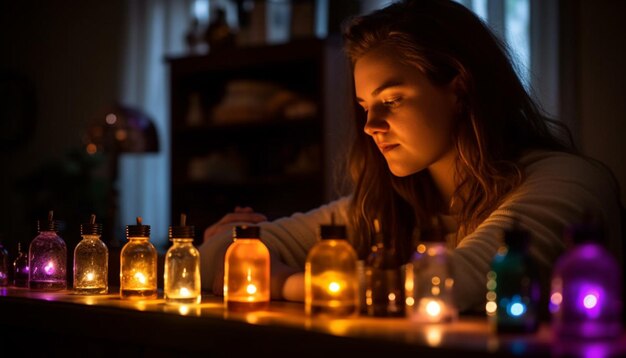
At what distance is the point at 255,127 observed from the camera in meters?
4.70

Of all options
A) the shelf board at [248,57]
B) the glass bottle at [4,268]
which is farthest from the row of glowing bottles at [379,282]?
the shelf board at [248,57]

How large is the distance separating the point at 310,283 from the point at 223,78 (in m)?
3.85

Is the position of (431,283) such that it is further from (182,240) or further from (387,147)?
(387,147)

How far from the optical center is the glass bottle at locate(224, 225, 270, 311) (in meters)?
1.22

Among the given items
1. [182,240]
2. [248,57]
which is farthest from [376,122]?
[248,57]

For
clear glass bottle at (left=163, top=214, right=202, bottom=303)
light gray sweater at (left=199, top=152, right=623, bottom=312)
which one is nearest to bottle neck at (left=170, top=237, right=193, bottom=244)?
clear glass bottle at (left=163, top=214, right=202, bottom=303)

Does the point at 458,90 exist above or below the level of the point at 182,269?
above

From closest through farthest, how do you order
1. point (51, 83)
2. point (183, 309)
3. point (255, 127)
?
point (183, 309) → point (255, 127) → point (51, 83)

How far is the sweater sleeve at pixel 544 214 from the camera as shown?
124 cm

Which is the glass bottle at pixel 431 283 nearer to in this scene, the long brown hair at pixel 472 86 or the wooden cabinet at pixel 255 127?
the long brown hair at pixel 472 86

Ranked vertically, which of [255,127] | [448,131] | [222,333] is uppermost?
[255,127]

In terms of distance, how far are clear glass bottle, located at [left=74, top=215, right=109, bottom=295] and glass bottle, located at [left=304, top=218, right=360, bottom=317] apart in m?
0.54

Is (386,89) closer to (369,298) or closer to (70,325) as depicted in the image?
(369,298)

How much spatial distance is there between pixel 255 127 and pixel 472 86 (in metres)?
3.02
